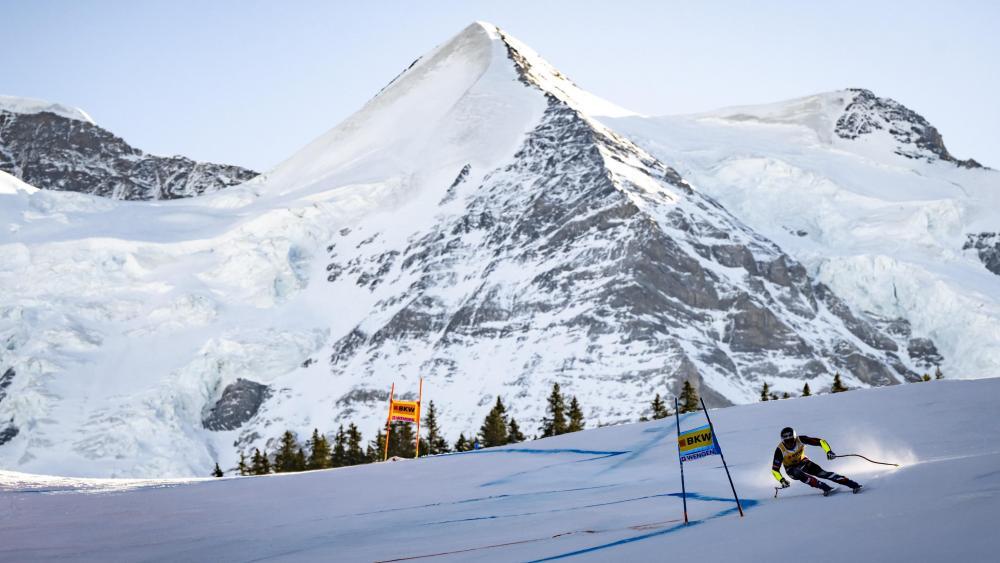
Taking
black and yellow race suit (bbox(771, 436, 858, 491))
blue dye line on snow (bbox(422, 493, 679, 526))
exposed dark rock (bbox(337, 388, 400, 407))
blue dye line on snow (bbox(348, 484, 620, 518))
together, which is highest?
exposed dark rock (bbox(337, 388, 400, 407))

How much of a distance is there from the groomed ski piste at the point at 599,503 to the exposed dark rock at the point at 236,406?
133320mm

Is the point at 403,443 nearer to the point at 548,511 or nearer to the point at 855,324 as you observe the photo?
the point at 548,511

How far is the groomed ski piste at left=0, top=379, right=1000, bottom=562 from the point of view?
13906mm

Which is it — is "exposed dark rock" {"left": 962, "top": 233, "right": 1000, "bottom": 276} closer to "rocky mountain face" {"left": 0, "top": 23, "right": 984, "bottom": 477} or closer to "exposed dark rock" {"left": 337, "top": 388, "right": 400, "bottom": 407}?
"rocky mountain face" {"left": 0, "top": 23, "right": 984, "bottom": 477}

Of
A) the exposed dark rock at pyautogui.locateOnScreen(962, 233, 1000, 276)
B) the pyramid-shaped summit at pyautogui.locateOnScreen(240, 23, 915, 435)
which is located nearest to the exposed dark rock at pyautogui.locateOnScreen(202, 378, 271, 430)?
the pyramid-shaped summit at pyautogui.locateOnScreen(240, 23, 915, 435)

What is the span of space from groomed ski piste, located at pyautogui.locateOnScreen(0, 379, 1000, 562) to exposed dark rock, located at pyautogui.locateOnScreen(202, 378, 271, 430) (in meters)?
133

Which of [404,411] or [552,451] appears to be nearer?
[552,451]

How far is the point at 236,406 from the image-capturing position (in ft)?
527

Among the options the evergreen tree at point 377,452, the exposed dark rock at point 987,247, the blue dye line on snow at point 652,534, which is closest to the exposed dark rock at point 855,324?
the exposed dark rock at point 987,247

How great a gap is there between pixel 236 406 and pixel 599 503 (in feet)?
478

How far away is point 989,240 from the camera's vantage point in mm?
192000

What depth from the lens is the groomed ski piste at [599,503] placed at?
13.9 metres

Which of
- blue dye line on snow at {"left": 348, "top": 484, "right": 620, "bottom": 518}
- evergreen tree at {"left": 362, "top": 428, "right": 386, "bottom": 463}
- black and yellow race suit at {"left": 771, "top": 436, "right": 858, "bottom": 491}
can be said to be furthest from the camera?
evergreen tree at {"left": 362, "top": 428, "right": 386, "bottom": 463}

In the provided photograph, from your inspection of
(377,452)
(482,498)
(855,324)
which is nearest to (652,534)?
(482,498)
